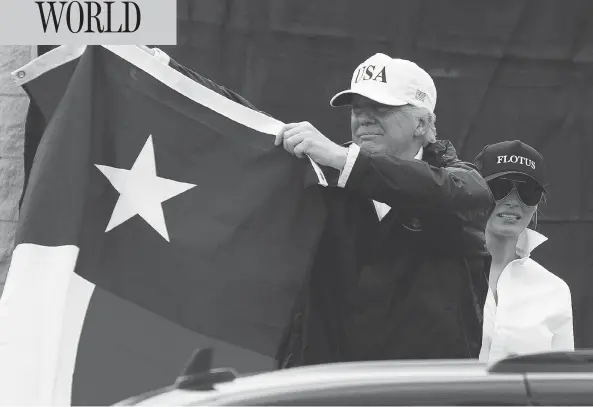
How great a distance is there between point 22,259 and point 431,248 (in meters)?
1.32

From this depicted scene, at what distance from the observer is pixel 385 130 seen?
14.6 ft

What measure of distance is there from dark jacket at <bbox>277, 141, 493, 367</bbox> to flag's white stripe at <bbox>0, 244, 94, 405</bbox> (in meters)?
0.76

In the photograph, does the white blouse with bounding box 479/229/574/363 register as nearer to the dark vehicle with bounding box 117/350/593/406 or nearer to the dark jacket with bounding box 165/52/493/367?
the dark jacket with bounding box 165/52/493/367

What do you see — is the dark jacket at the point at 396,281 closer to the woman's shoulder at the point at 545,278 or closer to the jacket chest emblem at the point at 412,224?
the jacket chest emblem at the point at 412,224

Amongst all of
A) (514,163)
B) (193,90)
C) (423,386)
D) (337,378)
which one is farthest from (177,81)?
(423,386)

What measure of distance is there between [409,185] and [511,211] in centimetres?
108

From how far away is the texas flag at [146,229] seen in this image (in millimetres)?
4258

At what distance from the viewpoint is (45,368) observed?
4152 mm

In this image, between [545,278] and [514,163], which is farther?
[514,163]

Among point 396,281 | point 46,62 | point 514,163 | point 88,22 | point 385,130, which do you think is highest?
point 88,22

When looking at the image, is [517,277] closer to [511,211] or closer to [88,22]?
[511,211]

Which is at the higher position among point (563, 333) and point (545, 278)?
point (545, 278)

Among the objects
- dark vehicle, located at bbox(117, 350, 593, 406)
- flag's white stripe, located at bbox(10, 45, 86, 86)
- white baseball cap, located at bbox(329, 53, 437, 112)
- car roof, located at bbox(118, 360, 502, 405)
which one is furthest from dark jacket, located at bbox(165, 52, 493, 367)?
dark vehicle, located at bbox(117, 350, 593, 406)

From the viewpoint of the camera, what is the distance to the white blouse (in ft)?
15.4
